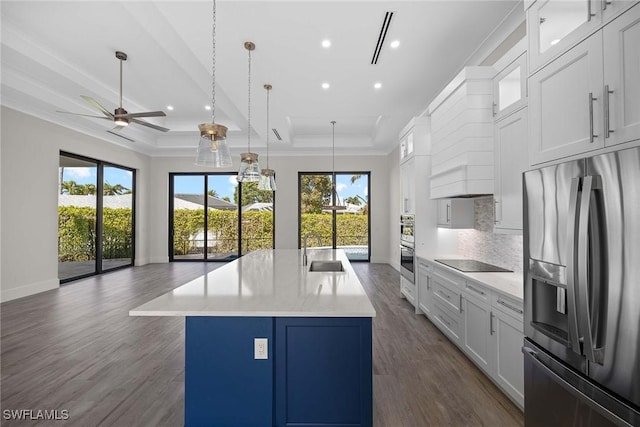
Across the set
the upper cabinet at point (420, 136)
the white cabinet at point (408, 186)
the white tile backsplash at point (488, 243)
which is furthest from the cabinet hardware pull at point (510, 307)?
the upper cabinet at point (420, 136)

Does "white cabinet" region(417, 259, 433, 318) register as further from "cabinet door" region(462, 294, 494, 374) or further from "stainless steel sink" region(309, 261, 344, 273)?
"stainless steel sink" region(309, 261, 344, 273)

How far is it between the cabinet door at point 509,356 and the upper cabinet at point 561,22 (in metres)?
1.65

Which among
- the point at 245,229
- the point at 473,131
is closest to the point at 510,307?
the point at 473,131

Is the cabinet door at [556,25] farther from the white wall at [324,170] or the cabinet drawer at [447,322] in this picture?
the white wall at [324,170]

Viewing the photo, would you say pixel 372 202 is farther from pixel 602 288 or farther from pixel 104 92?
pixel 602 288

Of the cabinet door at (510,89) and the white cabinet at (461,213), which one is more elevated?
the cabinet door at (510,89)

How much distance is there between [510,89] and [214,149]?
2609mm

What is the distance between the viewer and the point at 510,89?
2533mm

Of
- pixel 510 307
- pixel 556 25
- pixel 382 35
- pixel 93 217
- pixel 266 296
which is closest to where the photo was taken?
pixel 556 25

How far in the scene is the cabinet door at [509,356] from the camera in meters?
1.92

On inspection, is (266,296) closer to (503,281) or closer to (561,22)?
(503,281)

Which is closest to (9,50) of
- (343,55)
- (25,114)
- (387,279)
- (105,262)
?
(25,114)

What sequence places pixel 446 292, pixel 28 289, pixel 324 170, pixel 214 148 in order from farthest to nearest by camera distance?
pixel 324 170
pixel 28 289
pixel 446 292
pixel 214 148

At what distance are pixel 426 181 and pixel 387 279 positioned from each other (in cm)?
271
